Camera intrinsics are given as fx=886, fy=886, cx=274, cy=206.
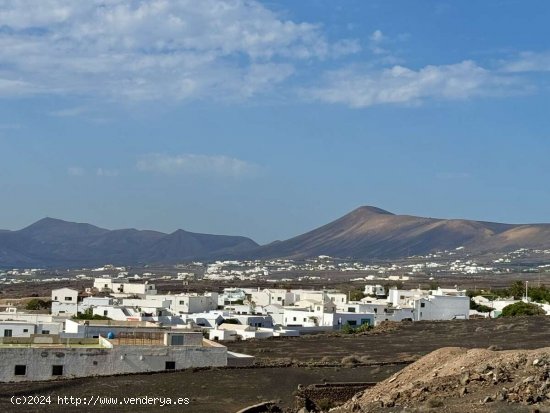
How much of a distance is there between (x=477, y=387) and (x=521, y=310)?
49.7m

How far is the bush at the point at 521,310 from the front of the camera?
213 feet

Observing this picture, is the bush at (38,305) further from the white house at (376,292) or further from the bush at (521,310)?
the bush at (521,310)

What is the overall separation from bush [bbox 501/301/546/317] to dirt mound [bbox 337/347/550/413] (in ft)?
148

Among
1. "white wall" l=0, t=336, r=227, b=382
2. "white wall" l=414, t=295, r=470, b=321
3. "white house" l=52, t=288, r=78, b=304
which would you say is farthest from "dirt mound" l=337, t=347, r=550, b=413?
"white house" l=52, t=288, r=78, b=304

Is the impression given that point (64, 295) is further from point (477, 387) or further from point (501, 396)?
point (501, 396)

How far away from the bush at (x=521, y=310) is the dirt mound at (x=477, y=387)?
148 feet

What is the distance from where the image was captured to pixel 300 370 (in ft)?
104

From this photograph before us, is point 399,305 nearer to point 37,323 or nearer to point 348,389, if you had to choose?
point 37,323

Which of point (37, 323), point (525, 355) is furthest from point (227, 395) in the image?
point (37, 323)

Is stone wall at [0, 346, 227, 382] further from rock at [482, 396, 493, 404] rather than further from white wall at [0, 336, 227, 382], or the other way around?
rock at [482, 396, 493, 404]

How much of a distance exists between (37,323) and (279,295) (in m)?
38.9

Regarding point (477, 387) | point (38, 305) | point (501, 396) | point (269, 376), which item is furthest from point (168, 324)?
point (501, 396)

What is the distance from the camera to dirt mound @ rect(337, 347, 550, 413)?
53.7ft

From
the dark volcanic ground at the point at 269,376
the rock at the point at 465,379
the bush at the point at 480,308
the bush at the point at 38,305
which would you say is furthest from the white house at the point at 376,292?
the rock at the point at 465,379
